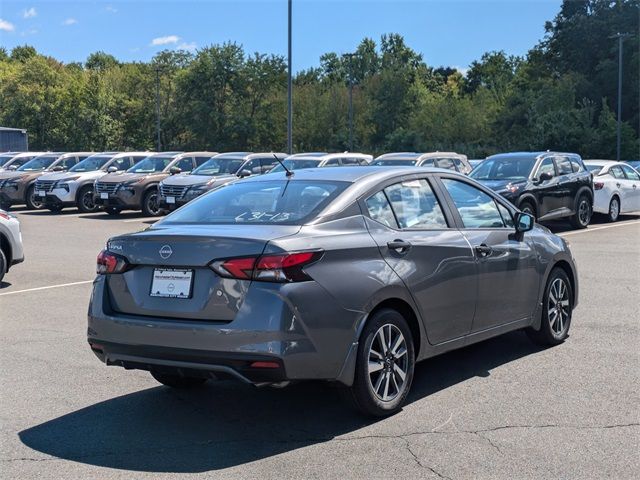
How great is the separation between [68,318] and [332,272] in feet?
15.4

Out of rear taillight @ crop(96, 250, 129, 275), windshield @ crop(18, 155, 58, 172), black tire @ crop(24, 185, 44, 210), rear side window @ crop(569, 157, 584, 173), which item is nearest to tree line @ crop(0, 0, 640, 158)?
windshield @ crop(18, 155, 58, 172)

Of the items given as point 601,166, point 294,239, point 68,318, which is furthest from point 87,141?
point 294,239

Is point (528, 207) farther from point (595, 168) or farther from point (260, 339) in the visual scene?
point (260, 339)

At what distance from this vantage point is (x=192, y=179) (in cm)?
2170

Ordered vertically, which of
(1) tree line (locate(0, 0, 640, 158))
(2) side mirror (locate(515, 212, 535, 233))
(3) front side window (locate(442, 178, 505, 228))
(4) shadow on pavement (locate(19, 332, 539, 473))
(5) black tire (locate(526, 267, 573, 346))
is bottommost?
Answer: (4) shadow on pavement (locate(19, 332, 539, 473))

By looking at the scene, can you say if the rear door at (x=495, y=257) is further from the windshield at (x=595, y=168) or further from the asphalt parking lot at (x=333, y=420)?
the windshield at (x=595, y=168)

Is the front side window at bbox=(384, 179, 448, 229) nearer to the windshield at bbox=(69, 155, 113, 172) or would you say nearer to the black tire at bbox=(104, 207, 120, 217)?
the black tire at bbox=(104, 207, 120, 217)

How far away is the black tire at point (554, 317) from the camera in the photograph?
23.4ft

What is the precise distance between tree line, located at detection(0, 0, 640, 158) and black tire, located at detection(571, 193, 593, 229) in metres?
36.2

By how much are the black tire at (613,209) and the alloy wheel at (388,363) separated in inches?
669

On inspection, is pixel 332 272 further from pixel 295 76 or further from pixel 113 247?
pixel 295 76

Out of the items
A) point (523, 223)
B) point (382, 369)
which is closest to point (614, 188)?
point (523, 223)

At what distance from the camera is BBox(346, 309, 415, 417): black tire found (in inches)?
202

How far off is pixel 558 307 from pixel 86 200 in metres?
20.0
